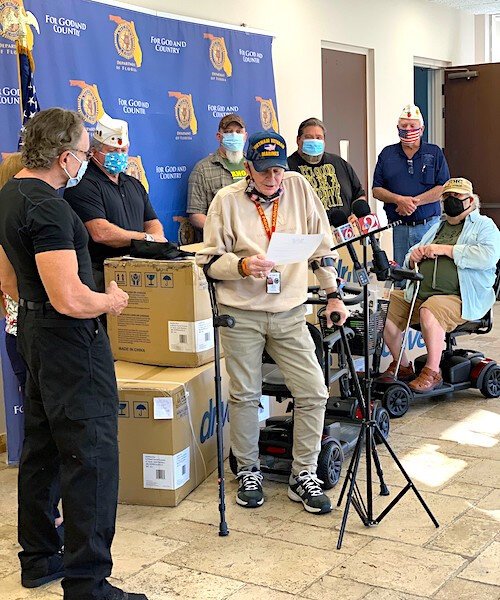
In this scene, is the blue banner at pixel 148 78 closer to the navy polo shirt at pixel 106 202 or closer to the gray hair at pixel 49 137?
the navy polo shirt at pixel 106 202

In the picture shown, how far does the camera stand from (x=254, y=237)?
11.2ft

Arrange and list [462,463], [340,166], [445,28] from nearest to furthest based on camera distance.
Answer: [462,463] < [340,166] < [445,28]

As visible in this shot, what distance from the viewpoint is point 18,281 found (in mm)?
2664

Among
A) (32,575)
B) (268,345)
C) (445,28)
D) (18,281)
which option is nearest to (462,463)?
(268,345)

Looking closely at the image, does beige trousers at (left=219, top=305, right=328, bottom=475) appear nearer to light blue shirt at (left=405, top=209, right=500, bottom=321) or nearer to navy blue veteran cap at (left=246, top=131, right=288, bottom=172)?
navy blue veteran cap at (left=246, top=131, right=288, bottom=172)

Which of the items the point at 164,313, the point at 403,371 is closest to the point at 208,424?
the point at 164,313

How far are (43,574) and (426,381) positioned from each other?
2632 millimetres

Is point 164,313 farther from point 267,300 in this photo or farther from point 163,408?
point 267,300

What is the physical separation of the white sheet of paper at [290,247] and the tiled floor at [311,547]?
1.03m

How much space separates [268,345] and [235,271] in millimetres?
445

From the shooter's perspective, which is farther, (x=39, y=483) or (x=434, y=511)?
(x=434, y=511)

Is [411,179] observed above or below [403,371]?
above

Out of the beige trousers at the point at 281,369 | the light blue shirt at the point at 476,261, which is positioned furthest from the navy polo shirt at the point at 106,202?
the light blue shirt at the point at 476,261

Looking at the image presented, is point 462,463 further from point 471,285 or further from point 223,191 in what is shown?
point 223,191
